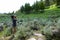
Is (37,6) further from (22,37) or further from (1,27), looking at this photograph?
(22,37)

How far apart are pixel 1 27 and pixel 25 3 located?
984 inches

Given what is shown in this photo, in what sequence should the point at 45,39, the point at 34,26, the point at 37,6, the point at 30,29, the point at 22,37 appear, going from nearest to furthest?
the point at 45,39 → the point at 22,37 → the point at 30,29 → the point at 34,26 → the point at 37,6

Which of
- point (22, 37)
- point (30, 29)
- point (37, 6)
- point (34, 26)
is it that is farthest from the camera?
point (37, 6)

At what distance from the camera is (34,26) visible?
17.9 metres

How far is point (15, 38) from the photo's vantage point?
15.6 meters

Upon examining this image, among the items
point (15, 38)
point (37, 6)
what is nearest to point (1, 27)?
point (15, 38)

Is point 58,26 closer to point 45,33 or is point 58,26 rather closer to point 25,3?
point 45,33

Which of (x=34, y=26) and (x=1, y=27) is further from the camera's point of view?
(x=1, y=27)

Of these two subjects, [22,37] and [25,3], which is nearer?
[22,37]

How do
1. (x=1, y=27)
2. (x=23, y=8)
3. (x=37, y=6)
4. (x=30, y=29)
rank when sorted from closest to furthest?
(x=30, y=29), (x=1, y=27), (x=23, y=8), (x=37, y=6)

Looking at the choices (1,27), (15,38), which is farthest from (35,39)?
(1,27)

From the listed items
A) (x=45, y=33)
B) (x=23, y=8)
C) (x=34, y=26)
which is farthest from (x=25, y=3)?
(x=45, y=33)

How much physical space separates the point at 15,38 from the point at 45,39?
218cm

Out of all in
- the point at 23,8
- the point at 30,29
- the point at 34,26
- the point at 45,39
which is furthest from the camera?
the point at 23,8
